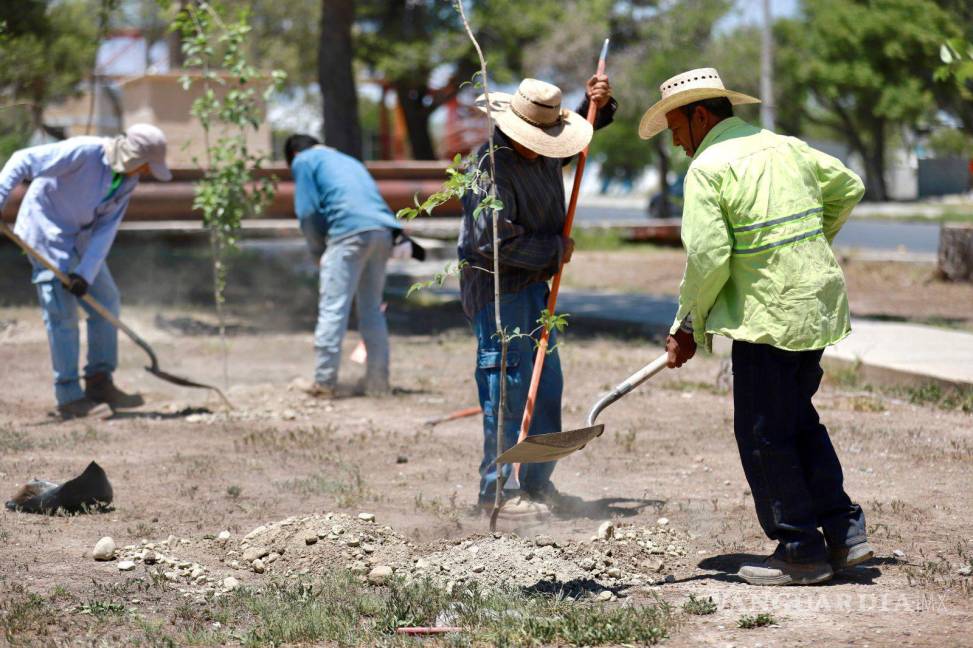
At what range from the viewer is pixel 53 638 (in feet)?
12.7

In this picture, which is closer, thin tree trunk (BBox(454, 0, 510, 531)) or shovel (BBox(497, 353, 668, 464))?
shovel (BBox(497, 353, 668, 464))

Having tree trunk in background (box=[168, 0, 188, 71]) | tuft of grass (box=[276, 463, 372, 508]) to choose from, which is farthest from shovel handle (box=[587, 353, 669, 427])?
tree trunk in background (box=[168, 0, 188, 71])

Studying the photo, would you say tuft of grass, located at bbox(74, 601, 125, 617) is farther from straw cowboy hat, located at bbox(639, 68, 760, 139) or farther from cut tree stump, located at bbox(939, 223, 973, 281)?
cut tree stump, located at bbox(939, 223, 973, 281)

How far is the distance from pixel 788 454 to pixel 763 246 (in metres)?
0.70

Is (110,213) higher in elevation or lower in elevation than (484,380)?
higher

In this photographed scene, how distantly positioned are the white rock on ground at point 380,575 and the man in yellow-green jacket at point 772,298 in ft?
4.04

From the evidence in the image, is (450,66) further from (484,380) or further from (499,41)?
(484,380)

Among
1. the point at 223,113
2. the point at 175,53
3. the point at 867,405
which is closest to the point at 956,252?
the point at 867,405

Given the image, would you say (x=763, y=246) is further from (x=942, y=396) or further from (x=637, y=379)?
(x=942, y=396)

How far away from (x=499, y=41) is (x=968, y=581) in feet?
84.6

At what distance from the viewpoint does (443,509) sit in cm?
552

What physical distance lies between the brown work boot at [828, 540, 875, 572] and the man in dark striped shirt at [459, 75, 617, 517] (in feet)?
4.38

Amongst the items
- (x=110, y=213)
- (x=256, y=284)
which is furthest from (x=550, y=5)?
(x=110, y=213)

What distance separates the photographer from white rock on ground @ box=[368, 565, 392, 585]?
4504 mm
